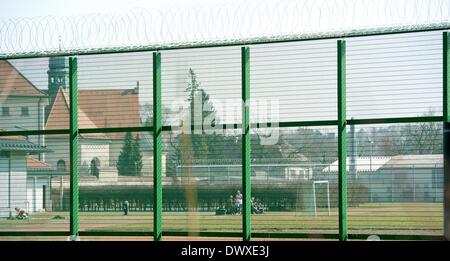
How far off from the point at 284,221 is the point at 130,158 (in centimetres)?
235

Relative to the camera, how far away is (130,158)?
1091cm

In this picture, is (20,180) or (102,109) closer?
(102,109)

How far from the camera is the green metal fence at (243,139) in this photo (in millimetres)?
9938

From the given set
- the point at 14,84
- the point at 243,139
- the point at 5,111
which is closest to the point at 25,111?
the point at 5,111

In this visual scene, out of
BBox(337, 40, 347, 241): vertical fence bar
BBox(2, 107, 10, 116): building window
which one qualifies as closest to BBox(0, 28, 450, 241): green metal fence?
BBox(337, 40, 347, 241): vertical fence bar

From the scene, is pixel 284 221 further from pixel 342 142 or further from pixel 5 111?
pixel 5 111

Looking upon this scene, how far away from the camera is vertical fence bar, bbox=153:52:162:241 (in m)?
10.7

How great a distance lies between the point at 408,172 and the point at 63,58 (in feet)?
16.7

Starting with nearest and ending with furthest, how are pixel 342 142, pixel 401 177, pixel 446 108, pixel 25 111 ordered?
pixel 446 108 < pixel 401 177 < pixel 342 142 < pixel 25 111
